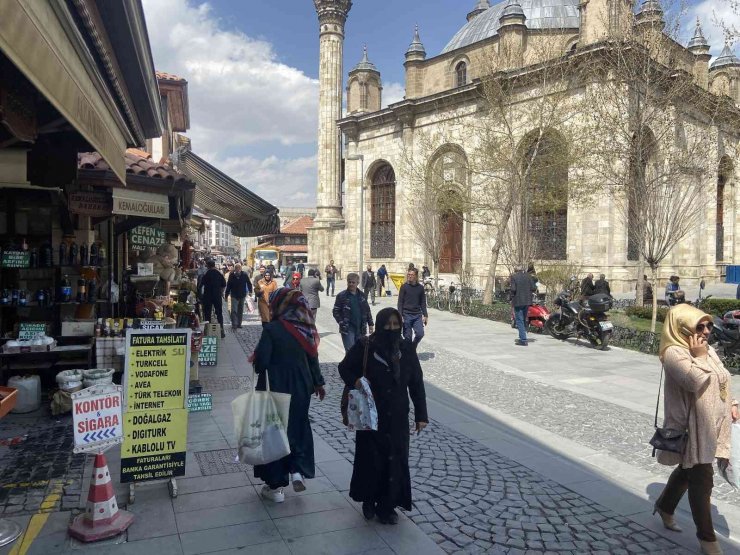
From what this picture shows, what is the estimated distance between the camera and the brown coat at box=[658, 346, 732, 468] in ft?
12.4

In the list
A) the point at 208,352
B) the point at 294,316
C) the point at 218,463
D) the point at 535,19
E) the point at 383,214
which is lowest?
the point at 218,463

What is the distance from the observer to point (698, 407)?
151 inches

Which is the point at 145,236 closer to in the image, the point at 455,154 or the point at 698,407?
the point at 698,407

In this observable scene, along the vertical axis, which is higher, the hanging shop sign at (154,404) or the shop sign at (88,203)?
the shop sign at (88,203)

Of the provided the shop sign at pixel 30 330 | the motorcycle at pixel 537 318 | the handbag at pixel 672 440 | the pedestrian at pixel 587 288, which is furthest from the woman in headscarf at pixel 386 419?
the pedestrian at pixel 587 288

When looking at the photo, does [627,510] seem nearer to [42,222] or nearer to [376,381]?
[376,381]

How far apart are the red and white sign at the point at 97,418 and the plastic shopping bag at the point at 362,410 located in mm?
1696

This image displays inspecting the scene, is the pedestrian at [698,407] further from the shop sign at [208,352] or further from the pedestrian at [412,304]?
the shop sign at [208,352]

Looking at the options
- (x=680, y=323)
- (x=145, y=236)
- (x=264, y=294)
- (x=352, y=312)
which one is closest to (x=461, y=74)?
(x=264, y=294)

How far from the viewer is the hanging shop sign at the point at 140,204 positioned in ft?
24.7

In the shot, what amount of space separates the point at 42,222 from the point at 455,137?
26353 mm

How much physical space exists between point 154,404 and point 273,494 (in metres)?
1.18

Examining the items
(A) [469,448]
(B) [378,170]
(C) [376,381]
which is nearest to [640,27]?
(A) [469,448]

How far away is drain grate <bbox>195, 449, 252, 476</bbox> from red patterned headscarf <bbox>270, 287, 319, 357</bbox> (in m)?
1.41
